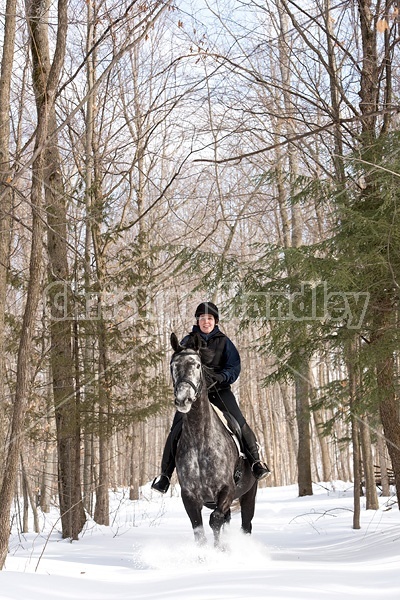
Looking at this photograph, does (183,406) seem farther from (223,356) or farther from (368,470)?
(368,470)

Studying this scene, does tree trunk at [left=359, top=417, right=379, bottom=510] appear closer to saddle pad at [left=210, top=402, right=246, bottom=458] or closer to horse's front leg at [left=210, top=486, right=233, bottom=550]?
saddle pad at [left=210, top=402, right=246, bottom=458]

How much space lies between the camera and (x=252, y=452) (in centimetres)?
866

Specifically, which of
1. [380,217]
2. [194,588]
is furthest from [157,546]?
[380,217]

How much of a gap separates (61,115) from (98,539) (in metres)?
10.1

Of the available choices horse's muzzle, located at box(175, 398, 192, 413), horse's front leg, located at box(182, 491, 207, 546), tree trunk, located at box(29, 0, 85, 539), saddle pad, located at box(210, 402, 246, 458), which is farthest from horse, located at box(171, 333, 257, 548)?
tree trunk, located at box(29, 0, 85, 539)

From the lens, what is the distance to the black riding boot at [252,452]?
8625 mm

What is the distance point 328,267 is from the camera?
30.2 feet

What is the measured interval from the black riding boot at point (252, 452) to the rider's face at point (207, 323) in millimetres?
1333

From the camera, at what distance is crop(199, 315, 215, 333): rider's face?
330 inches

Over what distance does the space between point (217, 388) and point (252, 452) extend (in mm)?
947

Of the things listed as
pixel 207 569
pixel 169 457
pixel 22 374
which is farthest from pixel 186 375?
pixel 207 569

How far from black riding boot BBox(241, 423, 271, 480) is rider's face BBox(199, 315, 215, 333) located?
4.37ft

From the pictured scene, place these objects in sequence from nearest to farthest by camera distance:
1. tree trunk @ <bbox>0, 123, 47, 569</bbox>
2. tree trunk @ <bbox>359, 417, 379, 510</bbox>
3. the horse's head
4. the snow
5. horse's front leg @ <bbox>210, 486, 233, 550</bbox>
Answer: the snow → tree trunk @ <bbox>0, 123, 47, 569</bbox> → the horse's head → horse's front leg @ <bbox>210, 486, 233, 550</bbox> → tree trunk @ <bbox>359, 417, 379, 510</bbox>

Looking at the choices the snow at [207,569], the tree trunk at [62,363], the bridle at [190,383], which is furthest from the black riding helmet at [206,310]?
Answer: the tree trunk at [62,363]
